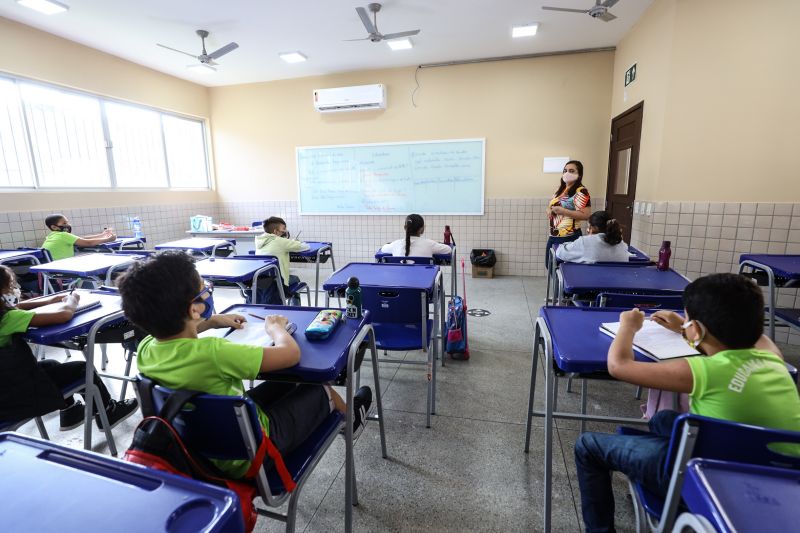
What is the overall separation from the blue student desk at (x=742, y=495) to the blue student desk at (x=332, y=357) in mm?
899

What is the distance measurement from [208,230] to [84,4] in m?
2.81

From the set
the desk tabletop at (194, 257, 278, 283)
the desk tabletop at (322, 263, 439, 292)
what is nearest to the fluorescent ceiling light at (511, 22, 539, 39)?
the desk tabletop at (322, 263, 439, 292)

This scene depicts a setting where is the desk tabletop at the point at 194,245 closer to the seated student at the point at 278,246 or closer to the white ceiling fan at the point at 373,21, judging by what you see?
the seated student at the point at 278,246

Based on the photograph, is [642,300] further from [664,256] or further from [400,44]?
[400,44]

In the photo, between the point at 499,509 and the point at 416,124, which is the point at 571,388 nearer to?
the point at 499,509

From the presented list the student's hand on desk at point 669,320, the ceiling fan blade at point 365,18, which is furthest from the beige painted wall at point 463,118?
the student's hand on desk at point 669,320

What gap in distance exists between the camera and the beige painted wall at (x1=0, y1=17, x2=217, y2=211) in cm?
391

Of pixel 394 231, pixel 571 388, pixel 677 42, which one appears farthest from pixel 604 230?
pixel 394 231

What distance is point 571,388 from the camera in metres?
2.47

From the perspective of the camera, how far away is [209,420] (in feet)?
3.16

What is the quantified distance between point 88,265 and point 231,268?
1153 mm

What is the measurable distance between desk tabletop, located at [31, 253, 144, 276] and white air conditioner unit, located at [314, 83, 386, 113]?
361 cm

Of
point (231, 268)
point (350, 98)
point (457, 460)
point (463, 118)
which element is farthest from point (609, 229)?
point (350, 98)

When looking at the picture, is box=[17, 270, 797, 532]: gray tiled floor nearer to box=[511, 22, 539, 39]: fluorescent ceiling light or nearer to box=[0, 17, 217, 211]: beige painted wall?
box=[0, 17, 217, 211]: beige painted wall
